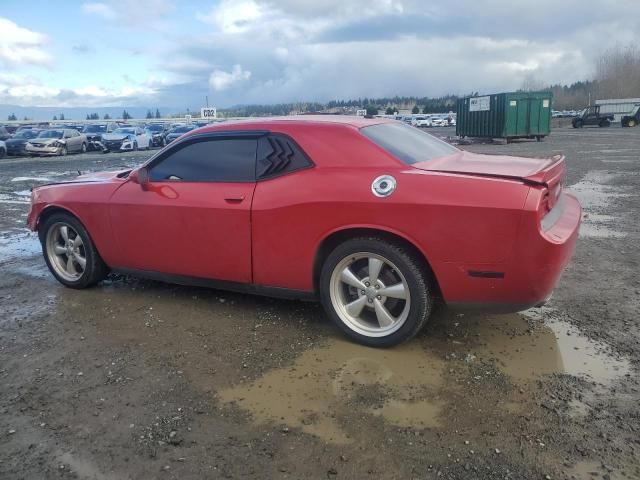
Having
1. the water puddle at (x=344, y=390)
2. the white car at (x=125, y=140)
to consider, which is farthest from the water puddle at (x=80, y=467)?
the white car at (x=125, y=140)

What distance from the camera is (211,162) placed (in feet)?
14.4

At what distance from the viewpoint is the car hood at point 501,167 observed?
349cm

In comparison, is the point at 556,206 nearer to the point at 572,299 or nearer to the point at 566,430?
the point at 572,299

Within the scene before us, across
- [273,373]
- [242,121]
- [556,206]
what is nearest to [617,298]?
[556,206]

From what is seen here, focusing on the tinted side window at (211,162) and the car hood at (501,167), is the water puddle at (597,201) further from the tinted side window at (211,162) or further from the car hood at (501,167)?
the tinted side window at (211,162)

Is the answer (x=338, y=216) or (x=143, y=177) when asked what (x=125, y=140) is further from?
(x=338, y=216)

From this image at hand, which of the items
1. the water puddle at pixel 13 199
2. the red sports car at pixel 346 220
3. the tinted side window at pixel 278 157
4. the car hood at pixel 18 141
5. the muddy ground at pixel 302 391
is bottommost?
the muddy ground at pixel 302 391

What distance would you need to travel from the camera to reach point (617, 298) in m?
4.60

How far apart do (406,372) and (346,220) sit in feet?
3.56

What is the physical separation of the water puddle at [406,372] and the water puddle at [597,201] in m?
3.58

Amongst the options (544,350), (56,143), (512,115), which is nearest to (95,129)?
(56,143)

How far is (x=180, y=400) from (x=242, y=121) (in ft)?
7.84

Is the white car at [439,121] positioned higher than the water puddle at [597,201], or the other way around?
the white car at [439,121]

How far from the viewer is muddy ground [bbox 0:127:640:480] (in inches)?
104
